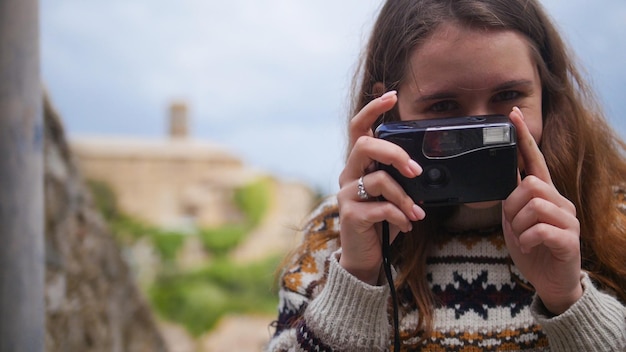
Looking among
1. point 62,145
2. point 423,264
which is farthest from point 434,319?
point 62,145

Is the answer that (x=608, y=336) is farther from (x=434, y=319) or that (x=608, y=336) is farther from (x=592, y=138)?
(x=592, y=138)

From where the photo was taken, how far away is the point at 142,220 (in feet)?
47.6

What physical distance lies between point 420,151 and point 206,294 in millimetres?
10564

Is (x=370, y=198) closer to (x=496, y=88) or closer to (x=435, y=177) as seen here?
(x=435, y=177)

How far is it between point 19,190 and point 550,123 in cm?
100

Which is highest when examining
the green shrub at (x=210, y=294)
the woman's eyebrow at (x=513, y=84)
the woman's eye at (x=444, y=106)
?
the woman's eyebrow at (x=513, y=84)

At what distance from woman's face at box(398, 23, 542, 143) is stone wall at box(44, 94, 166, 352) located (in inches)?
51.1

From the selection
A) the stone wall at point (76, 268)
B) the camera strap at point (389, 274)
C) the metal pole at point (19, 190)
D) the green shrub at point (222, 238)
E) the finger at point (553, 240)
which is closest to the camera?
the finger at point (553, 240)

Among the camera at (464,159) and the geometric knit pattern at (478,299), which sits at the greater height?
the camera at (464,159)

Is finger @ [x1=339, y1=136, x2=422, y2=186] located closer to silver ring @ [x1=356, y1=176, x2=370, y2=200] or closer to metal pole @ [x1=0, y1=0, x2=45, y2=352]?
silver ring @ [x1=356, y1=176, x2=370, y2=200]

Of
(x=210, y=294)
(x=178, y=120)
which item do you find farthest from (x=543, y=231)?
(x=178, y=120)

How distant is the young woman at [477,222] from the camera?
949 millimetres

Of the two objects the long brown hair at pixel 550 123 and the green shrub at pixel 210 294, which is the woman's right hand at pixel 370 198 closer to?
the long brown hair at pixel 550 123

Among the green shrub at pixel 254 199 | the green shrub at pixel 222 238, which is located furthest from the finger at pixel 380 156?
the green shrub at pixel 254 199
